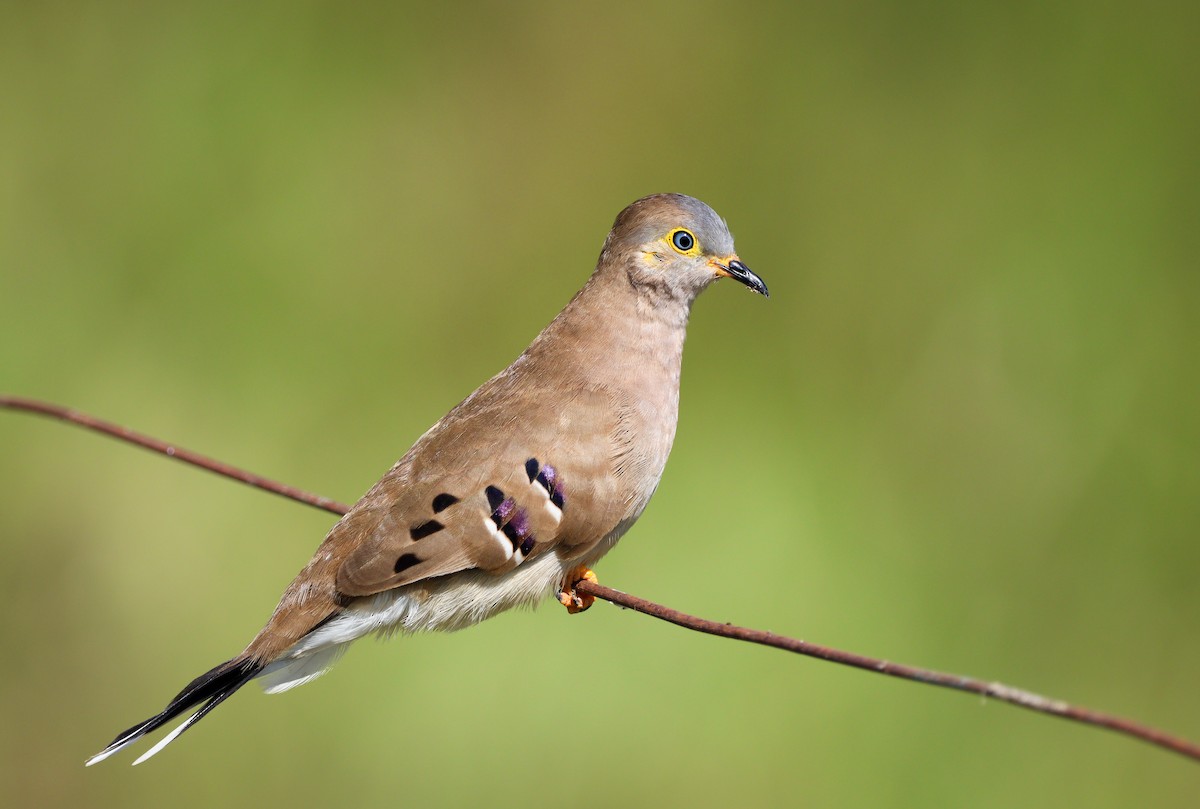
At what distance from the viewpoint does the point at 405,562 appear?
2.65 metres

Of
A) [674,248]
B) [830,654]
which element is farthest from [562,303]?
[830,654]

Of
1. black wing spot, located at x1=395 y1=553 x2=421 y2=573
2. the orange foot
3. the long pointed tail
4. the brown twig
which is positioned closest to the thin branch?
the brown twig

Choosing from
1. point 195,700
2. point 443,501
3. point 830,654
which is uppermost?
point 830,654

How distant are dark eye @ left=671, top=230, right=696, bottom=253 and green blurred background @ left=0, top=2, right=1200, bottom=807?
1.78 meters

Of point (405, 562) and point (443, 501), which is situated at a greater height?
point (443, 501)

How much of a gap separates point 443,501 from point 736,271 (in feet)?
3.03

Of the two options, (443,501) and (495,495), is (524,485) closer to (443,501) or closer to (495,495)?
(495,495)

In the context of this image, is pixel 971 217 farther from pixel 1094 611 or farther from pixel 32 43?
pixel 32 43

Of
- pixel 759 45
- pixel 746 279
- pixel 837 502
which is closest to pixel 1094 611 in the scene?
pixel 837 502

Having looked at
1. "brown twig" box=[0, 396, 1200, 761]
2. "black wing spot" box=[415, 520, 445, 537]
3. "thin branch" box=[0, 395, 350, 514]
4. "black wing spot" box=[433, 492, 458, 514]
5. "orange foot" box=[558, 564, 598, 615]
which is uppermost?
"brown twig" box=[0, 396, 1200, 761]

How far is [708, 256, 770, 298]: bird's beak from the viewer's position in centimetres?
303

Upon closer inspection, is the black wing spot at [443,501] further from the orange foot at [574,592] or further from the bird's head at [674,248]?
the bird's head at [674,248]

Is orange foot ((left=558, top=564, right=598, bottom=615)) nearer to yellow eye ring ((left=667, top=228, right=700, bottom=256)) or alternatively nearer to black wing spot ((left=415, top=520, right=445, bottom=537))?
black wing spot ((left=415, top=520, right=445, bottom=537))

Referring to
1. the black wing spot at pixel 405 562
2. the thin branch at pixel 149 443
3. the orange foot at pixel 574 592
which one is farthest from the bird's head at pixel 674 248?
the thin branch at pixel 149 443
